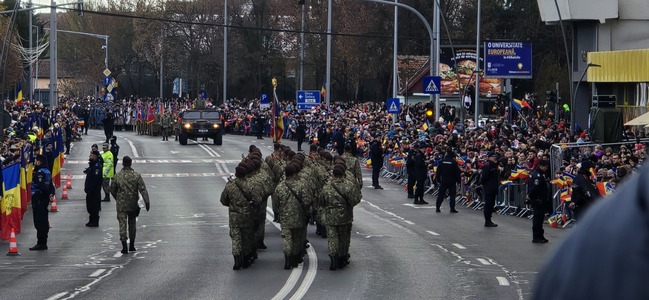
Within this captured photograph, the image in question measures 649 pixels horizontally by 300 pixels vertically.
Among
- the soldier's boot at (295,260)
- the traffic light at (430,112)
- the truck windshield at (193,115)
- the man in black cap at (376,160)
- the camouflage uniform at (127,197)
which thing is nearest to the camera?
the soldier's boot at (295,260)

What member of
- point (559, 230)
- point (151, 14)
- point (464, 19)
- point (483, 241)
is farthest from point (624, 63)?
point (151, 14)

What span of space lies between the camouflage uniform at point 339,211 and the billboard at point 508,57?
2936 centimetres

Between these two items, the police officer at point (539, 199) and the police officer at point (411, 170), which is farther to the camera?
the police officer at point (411, 170)

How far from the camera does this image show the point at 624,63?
36.7 meters

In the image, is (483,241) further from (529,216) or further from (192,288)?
(192,288)

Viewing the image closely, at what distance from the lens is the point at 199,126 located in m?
62.2

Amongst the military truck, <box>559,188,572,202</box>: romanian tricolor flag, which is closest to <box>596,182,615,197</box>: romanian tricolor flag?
<box>559,188,572,202</box>: romanian tricolor flag

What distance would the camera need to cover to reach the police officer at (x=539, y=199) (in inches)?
831

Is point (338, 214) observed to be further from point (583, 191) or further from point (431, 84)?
point (431, 84)

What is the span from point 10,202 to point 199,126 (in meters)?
39.7

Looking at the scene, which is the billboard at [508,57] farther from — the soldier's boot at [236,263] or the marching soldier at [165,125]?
the soldier's boot at [236,263]

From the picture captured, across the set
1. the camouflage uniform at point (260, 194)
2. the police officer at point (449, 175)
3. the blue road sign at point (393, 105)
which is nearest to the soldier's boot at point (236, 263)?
the camouflage uniform at point (260, 194)

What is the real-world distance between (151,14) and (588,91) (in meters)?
64.6

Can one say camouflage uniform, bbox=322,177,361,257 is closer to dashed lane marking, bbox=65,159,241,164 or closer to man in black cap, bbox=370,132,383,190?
man in black cap, bbox=370,132,383,190
